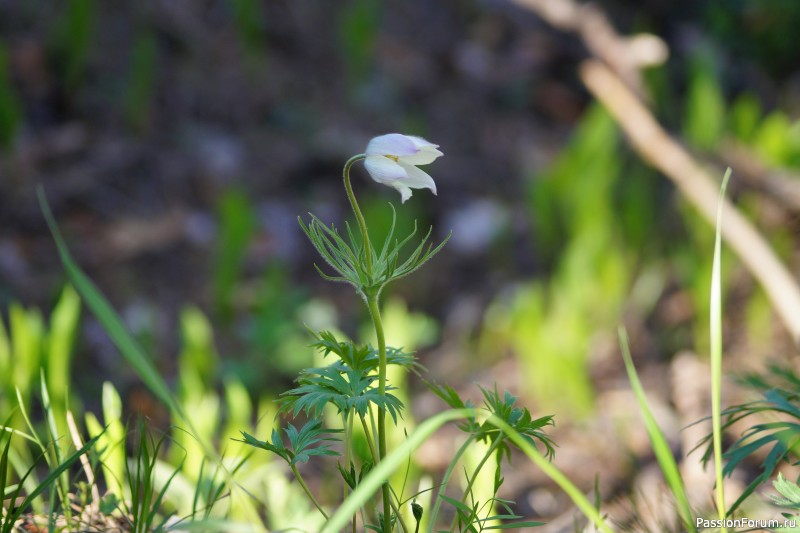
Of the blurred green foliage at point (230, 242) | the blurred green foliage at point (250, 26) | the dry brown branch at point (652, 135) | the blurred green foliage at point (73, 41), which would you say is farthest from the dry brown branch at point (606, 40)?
the blurred green foliage at point (73, 41)

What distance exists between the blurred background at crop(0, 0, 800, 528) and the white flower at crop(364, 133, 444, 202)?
105cm

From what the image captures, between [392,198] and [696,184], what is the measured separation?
1.16m

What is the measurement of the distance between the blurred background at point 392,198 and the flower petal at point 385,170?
1.05 m

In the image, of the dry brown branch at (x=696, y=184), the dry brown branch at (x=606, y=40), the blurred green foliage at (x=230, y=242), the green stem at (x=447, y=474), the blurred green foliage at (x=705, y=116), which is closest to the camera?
the green stem at (x=447, y=474)

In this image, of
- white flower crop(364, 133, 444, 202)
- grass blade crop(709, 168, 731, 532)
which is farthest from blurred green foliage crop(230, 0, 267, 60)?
grass blade crop(709, 168, 731, 532)

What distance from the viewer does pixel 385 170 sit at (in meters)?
0.70

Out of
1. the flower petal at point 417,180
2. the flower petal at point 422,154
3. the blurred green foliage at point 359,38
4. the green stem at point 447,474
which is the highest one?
the blurred green foliage at point 359,38

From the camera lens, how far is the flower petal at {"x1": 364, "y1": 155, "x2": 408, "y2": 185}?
27.5 inches

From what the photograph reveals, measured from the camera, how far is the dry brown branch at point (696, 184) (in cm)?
182

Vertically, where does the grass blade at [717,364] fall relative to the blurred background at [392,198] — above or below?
below

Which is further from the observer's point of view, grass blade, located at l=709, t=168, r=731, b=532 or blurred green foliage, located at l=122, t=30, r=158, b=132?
blurred green foliage, located at l=122, t=30, r=158, b=132

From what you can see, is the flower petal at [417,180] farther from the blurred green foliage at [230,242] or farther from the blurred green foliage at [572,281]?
the blurred green foliage at [230,242]

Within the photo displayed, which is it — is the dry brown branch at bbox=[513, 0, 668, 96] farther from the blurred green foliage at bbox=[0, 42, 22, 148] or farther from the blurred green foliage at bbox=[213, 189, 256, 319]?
the blurred green foliage at bbox=[0, 42, 22, 148]

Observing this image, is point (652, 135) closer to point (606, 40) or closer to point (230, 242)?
point (606, 40)
